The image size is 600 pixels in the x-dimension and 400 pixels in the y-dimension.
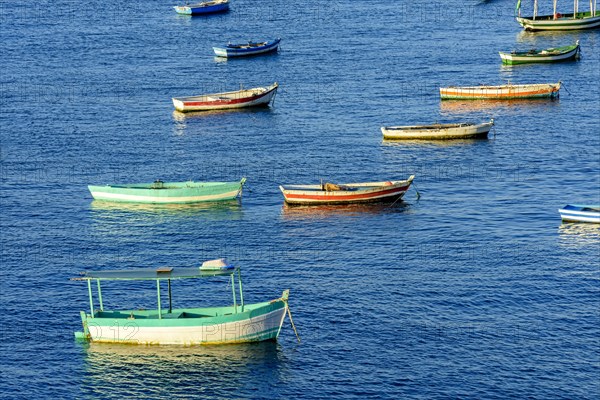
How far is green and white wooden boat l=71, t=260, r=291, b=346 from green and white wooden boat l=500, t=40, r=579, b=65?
346 ft

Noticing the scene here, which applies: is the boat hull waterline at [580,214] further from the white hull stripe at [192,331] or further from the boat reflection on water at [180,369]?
the boat reflection on water at [180,369]

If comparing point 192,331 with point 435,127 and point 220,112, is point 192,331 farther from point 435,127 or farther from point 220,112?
point 220,112

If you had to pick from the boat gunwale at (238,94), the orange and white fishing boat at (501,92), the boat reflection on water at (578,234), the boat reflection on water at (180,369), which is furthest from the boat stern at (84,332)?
the orange and white fishing boat at (501,92)

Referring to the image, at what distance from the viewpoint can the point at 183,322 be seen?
95.9m

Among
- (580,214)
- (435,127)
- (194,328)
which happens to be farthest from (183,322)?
(435,127)

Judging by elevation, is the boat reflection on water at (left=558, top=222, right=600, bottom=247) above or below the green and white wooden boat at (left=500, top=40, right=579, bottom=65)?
below

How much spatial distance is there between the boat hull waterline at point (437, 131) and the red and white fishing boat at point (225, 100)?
2480cm

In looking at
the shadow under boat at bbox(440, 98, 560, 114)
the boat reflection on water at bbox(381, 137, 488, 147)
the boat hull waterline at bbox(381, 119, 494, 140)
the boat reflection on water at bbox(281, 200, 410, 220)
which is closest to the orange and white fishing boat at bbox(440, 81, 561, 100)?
the shadow under boat at bbox(440, 98, 560, 114)

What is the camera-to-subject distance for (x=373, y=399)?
292 feet

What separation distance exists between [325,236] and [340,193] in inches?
353

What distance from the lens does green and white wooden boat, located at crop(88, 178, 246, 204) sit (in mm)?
131000

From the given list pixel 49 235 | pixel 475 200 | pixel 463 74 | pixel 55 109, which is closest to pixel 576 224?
pixel 475 200

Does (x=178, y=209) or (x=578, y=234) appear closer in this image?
(x=578, y=234)

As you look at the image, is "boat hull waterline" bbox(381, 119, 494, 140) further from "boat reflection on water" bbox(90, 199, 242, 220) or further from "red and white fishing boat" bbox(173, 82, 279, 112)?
"boat reflection on water" bbox(90, 199, 242, 220)
